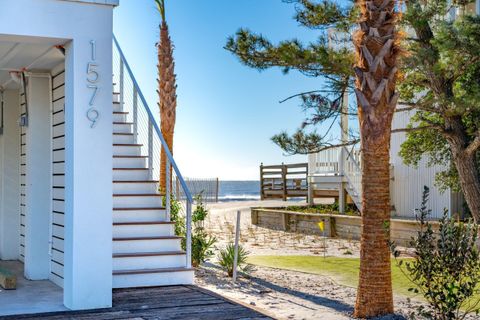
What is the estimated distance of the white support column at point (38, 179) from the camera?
351 inches

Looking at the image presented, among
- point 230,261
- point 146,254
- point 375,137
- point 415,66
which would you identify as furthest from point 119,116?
point 415,66

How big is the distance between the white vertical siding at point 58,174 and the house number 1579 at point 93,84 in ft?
5.24

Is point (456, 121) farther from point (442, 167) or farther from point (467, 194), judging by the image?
point (442, 167)

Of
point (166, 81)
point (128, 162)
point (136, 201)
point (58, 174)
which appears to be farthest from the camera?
point (166, 81)

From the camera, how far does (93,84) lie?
7035 millimetres

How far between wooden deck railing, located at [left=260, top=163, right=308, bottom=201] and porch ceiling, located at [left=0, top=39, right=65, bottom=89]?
58.8 feet

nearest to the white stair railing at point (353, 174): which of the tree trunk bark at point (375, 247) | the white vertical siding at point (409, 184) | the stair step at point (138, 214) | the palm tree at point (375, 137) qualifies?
the white vertical siding at point (409, 184)

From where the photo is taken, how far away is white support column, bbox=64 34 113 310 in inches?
274

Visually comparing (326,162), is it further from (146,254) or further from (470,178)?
(146,254)

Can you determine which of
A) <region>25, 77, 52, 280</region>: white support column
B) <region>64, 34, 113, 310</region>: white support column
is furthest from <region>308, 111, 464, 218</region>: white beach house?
<region>64, 34, 113, 310</region>: white support column

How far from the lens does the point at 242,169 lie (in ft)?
214

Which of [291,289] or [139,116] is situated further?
[139,116]

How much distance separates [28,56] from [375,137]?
4.10m

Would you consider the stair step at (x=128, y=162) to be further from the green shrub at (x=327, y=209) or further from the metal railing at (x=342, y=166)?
the green shrub at (x=327, y=209)
